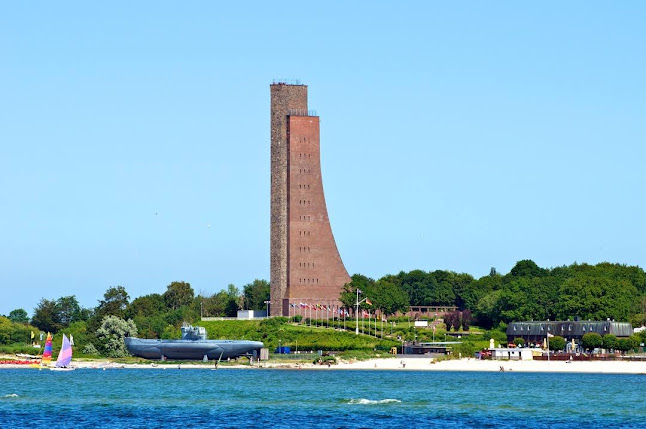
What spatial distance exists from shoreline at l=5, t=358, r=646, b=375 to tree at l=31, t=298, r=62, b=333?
42.7m

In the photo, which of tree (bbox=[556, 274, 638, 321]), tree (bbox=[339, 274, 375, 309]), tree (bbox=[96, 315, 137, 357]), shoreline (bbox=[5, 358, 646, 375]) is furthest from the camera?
tree (bbox=[339, 274, 375, 309])

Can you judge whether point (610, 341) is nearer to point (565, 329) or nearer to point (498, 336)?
point (565, 329)

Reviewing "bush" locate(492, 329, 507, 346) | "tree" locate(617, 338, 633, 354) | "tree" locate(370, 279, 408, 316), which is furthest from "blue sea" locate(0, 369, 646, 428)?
"tree" locate(370, 279, 408, 316)

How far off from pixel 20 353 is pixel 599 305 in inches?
2833

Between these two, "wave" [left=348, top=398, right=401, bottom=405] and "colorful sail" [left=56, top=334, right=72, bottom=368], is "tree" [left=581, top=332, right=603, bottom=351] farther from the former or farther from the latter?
"wave" [left=348, top=398, right=401, bottom=405]

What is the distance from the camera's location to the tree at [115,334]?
15575 centimetres

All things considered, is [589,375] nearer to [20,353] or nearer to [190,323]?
[190,323]

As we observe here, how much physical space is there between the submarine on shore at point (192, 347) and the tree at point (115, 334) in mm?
2365

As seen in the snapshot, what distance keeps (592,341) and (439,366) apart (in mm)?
16268

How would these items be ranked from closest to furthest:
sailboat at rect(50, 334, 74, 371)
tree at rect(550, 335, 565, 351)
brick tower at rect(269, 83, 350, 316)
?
sailboat at rect(50, 334, 74, 371)
tree at rect(550, 335, 565, 351)
brick tower at rect(269, 83, 350, 316)

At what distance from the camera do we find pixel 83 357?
15462 cm

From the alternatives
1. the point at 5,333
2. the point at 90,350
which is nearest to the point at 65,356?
the point at 90,350

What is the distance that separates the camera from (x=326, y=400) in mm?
87562

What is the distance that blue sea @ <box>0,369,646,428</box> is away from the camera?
73250 mm
